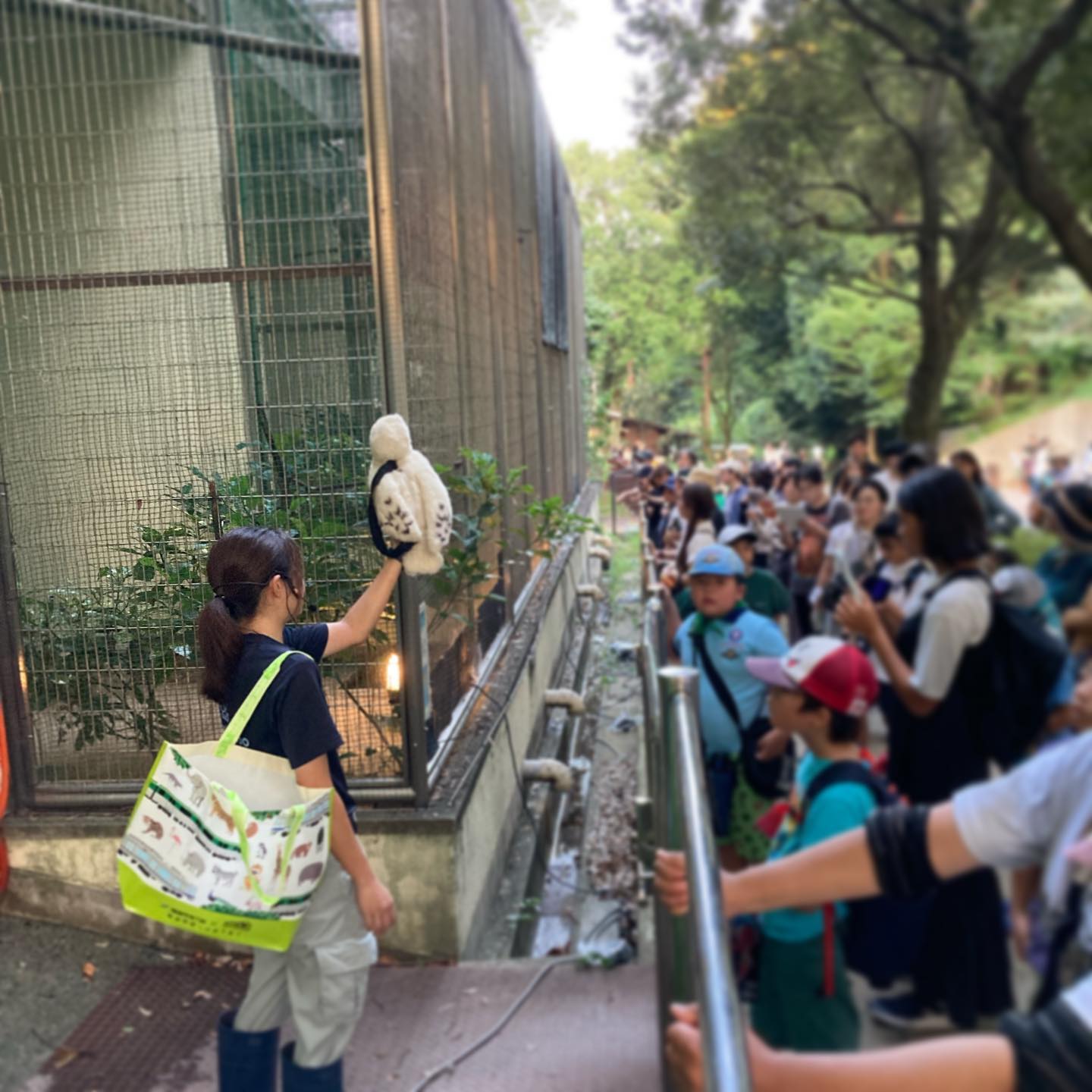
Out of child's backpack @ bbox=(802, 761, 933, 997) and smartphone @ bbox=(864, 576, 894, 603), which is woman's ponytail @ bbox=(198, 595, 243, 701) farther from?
smartphone @ bbox=(864, 576, 894, 603)

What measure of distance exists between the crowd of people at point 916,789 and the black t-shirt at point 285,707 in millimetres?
930

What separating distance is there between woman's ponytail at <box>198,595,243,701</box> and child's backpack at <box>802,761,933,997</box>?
4.41 feet

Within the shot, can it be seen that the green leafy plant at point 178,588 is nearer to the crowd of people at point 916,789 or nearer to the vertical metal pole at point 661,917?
the vertical metal pole at point 661,917

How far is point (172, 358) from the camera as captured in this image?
3512mm

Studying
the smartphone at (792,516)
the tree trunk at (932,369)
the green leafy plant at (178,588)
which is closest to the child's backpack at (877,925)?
the green leafy plant at (178,588)

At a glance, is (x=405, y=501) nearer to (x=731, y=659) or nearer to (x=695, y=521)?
(x=731, y=659)

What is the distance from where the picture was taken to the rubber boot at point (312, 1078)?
8.18 ft

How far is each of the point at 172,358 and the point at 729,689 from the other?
94.9 inches

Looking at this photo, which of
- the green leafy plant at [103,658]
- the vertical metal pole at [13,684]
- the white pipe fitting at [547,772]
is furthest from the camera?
the white pipe fitting at [547,772]

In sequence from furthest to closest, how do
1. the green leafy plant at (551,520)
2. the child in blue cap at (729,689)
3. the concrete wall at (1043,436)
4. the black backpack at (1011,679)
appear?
the green leafy plant at (551,520), the child in blue cap at (729,689), the black backpack at (1011,679), the concrete wall at (1043,436)

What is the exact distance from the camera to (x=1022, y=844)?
121 centimetres

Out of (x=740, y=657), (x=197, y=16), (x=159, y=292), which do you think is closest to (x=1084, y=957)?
(x=740, y=657)

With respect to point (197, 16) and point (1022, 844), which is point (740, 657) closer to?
point (1022, 844)

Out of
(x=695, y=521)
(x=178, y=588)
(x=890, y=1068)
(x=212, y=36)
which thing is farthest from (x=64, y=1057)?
(x=695, y=521)
